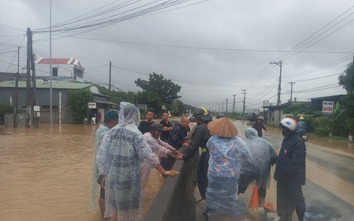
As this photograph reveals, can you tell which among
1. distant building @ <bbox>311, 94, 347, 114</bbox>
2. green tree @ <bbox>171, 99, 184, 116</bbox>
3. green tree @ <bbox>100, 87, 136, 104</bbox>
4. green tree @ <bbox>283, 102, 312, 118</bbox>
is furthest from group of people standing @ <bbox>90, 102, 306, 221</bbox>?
green tree @ <bbox>171, 99, 184, 116</bbox>

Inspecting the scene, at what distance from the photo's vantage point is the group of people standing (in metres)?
4.21

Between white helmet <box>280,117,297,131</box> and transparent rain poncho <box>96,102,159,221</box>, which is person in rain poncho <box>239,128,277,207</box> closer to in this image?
white helmet <box>280,117,297,131</box>

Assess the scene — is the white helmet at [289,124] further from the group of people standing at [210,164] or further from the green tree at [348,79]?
the green tree at [348,79]

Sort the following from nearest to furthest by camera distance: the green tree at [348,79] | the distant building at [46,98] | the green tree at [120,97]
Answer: the green tree at [348,79]
the distant building at [46,98]
the green tree at [120,97]

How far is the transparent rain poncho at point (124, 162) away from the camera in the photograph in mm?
4195

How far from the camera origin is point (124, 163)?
4.20m

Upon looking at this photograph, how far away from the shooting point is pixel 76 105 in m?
41.8

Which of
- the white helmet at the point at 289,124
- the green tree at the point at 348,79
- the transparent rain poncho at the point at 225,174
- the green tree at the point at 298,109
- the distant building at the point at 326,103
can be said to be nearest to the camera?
the transparent rain poncho at the point at 225,174

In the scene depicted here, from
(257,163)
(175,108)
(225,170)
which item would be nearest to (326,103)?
(257,163)

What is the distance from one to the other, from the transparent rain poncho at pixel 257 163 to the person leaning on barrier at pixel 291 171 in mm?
444

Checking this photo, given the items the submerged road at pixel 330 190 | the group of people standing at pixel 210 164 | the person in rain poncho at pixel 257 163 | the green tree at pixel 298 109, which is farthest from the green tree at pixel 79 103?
the person in rain poncho at pixel 257 163

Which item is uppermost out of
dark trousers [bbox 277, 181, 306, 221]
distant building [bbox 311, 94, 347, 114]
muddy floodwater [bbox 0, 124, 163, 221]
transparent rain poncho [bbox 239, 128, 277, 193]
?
distant building [bbox 311, 94, 347, 114]

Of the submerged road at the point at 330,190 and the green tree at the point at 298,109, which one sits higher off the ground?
the green tree at the point at 298,109

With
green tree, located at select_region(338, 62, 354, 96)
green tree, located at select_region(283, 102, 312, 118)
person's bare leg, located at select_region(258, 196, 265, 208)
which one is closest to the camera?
person's bare leg, located at select_region(258, 196, 265, 208)
